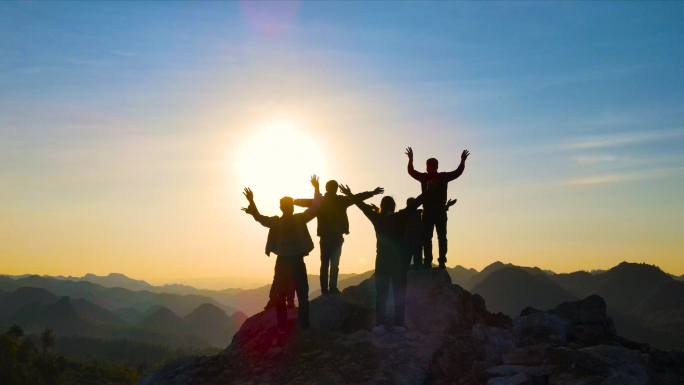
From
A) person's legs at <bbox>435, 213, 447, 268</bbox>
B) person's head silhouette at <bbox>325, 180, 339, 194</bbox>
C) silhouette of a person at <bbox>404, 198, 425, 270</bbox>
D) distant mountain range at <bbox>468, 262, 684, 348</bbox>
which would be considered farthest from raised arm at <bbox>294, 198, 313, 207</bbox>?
distant mountain range at <bbox>468, 262, 684, 348</bbox>

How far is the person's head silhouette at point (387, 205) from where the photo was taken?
10887mm

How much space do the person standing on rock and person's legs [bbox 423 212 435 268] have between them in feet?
10.6

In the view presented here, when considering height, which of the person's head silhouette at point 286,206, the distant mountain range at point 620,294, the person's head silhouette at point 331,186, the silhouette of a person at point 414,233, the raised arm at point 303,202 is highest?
the person's head silhouette at point 331,186

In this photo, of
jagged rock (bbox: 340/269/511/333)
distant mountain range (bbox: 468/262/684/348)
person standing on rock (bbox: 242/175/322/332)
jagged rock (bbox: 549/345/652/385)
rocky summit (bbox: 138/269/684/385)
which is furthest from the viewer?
distant mountain range (bbox: 468/262/684/348)

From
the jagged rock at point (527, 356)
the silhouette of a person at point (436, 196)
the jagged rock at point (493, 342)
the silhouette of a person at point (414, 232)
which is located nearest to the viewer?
the jagged rock at point (527, 356)

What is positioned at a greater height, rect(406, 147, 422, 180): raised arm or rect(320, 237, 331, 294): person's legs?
rect(406, 147, 422, 180): raised arm

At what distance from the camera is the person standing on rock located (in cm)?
1085

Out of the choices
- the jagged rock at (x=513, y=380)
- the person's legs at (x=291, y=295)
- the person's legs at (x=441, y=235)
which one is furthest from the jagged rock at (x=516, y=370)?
the person's legs at (x=291, y=295)

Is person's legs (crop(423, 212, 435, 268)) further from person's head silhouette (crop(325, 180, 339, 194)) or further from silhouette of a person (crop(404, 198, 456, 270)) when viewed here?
person's head silhouette (crop(325, 180, 339, 194))

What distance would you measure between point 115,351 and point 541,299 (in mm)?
107149

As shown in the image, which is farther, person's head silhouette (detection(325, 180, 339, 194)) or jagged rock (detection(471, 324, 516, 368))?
person's head silhouette (detection(325, 180, 339, 194))

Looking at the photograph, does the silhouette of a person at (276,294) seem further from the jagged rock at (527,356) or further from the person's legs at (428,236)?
the jagged rock at (527,356)

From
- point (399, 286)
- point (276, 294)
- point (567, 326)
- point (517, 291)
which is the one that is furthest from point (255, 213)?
point (517, 291)

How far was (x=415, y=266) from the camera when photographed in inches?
539
